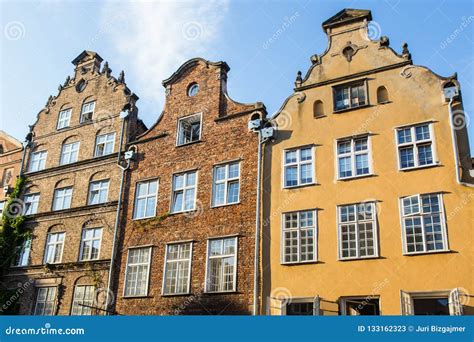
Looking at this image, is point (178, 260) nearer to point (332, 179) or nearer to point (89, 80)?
point (332, 179)

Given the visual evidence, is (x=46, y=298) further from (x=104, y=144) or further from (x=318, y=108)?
(x=318, y=108)

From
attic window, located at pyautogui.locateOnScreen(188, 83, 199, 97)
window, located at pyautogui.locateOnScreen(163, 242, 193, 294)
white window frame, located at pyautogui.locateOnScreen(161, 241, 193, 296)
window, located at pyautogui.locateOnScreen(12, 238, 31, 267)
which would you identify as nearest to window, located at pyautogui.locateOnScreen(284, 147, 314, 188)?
white window frame, located at pyautogui.locateOnScreen(161, 241, 193, 296)

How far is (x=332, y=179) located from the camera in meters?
19.8

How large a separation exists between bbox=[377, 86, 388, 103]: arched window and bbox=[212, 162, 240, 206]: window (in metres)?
6.44

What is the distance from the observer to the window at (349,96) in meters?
20.8

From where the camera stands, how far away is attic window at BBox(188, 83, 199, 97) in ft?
84.0

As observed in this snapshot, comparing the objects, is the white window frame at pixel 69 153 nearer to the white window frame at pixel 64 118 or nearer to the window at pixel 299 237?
the white window frame at pixel 64 118

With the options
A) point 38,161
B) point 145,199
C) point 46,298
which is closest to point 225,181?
point 145,199

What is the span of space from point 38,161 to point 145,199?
9.38 meters

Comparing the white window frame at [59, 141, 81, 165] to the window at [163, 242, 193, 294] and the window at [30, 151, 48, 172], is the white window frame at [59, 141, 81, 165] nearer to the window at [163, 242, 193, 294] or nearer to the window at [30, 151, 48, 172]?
the window at [30, 151, 48, 172]

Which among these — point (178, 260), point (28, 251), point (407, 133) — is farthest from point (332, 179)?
point (28, 251)

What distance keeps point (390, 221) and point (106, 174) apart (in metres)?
14.8

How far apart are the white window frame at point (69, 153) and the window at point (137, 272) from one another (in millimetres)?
7903

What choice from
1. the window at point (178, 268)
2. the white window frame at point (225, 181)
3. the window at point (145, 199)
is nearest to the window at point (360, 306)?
the white window frame at point (225, 181)
